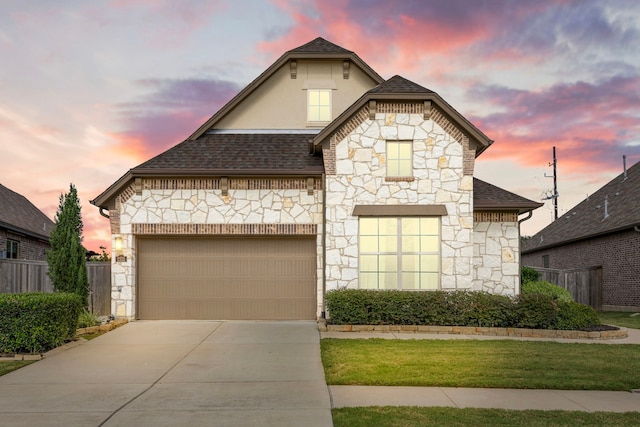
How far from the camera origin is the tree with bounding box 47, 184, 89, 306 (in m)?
14.2

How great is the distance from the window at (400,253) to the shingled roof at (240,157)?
2.34m

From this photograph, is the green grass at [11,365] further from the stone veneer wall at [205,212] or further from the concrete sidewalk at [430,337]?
the concrete sidewalk at [430,337]

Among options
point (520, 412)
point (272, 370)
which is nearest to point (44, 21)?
point (272, 370)

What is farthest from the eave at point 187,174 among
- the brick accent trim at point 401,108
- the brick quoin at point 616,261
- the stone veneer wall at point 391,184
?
the brick quoin at point 616,261

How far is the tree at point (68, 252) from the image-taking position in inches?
560

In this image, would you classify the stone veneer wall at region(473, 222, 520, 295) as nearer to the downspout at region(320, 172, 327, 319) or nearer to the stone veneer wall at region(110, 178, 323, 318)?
the downspout at region(320, 172, 327, 319)

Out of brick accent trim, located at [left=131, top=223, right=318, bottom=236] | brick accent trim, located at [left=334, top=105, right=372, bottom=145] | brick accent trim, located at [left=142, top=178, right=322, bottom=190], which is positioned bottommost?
brick accent trim, located at [left=131, top=223, right=318, bottom=236]

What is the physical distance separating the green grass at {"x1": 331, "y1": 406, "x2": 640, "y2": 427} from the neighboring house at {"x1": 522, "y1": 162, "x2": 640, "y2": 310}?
17700mm

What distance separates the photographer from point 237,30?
16.3m

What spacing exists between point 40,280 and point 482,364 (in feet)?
38.7

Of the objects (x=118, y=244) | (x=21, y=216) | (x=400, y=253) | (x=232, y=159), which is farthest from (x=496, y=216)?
(x=21, y=216)

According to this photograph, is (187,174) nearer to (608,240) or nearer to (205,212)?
(205,212)

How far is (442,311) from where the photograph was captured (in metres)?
14.4

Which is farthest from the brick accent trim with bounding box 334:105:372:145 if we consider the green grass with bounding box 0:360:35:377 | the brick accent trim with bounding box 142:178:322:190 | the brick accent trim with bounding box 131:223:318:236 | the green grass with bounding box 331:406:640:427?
the green grass with bounding box 331:406:640:427
